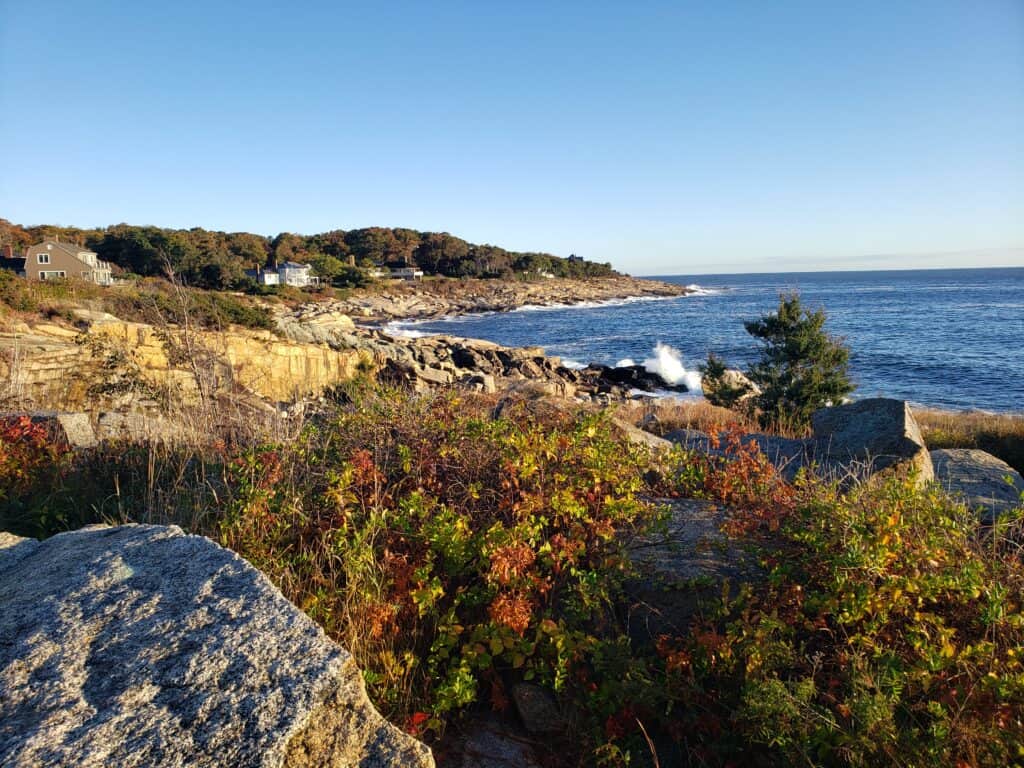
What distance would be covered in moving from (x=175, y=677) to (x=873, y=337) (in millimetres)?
53095

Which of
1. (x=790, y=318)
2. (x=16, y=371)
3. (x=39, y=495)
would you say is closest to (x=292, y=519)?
(x=39, y=495)

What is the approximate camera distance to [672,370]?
32.7 metres

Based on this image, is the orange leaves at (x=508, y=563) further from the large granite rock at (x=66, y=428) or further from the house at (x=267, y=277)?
the house at (x=267, y=277)

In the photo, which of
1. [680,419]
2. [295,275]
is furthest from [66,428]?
[295,275]

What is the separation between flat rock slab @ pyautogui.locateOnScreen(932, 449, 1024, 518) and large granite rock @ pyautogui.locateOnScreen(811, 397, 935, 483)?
1.10 feet

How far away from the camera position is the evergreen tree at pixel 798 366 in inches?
658

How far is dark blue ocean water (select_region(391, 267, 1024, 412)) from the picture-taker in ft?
93.7

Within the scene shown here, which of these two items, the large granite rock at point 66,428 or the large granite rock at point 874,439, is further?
the large granite rock at point 874,439

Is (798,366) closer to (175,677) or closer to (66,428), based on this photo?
(66,428)

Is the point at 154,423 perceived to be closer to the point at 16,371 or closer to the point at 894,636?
the point at 16,371

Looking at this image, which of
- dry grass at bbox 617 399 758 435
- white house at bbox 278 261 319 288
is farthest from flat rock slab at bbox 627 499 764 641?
white house at bbox 278 261 319 288

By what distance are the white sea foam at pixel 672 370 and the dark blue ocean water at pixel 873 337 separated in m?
1.25

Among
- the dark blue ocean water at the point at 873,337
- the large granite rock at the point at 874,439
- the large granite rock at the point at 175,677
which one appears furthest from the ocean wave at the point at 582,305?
the large granite rock at the point at 175,677

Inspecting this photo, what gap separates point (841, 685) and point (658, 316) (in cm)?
6795
